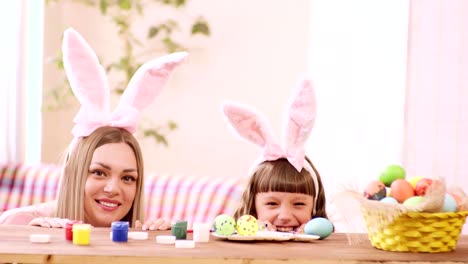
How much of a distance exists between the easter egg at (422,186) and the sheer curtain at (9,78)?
8.44ft

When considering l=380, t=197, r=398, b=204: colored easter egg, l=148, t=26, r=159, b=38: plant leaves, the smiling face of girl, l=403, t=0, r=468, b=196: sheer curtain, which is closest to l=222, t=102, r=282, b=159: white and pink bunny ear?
the smiling face of girl

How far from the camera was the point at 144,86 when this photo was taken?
265 cm

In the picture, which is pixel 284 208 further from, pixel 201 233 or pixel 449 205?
pixel 449 205

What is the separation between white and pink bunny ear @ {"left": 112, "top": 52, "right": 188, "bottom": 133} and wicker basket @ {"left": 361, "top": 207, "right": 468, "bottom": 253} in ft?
3.06

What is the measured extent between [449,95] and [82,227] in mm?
1696

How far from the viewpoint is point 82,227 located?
187 centimetres

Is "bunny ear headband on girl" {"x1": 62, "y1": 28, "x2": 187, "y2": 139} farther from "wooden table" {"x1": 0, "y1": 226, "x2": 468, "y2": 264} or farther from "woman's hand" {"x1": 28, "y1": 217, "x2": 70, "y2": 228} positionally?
"wooden table" {"x1": 0, "y1": 226, "x2": 468, "y2": 264}

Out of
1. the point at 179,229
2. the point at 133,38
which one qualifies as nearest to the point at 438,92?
the point at 179,229

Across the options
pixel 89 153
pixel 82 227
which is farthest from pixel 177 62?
pixel 82 227

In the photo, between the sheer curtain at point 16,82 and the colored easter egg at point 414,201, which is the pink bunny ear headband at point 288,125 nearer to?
the colored easter egg at point 414,201

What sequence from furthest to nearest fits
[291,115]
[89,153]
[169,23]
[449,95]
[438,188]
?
[169,23], [449,95], [89,153], [291,115], [438,188]

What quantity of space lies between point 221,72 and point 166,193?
1.67 m

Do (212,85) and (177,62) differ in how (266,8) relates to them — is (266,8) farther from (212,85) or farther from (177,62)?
(177,62)

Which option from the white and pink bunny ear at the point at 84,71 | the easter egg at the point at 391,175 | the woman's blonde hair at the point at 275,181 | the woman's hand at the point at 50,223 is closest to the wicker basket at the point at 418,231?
the easter egg at the point at 391,175
